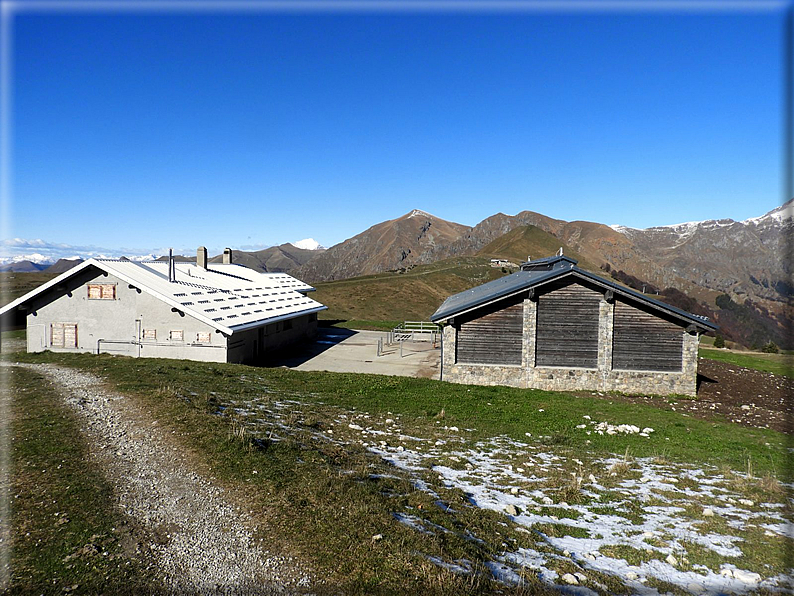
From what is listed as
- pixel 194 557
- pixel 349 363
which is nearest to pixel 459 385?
pixel 349 363

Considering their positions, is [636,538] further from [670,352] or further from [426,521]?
[670,352]

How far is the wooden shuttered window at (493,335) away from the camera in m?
23.5

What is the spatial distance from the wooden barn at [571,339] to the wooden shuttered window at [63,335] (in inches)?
879

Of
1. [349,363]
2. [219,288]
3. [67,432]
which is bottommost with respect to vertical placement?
[349,363]

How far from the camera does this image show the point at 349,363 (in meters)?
29.4

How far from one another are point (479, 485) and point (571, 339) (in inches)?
591

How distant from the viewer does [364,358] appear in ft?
103

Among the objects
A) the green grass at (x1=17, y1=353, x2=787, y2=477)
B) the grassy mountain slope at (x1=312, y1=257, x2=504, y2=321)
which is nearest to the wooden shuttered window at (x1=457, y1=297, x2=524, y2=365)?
the green grass at (x1=17, y1=353, x2=787, y2=477)

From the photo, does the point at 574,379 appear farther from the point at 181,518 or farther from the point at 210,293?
the point at 210,293

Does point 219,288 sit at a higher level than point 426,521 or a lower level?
higher

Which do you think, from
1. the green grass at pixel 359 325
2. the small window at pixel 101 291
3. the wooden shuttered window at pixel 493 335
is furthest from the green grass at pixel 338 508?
the green grass at pixel 359 325

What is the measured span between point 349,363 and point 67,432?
1916 cm

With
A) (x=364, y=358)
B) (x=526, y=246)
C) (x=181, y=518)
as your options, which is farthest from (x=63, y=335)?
(x=526, y=246)

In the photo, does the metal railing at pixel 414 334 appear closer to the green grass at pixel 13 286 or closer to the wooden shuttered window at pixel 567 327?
the wooden shuttered window at pixel 567 327
